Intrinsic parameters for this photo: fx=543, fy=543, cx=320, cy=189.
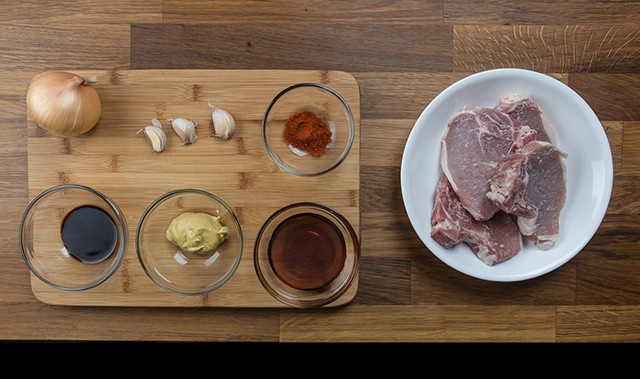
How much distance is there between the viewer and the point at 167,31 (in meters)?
1.40

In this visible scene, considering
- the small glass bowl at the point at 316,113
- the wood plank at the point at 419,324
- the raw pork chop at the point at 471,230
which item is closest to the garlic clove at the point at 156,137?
the small glass bowl at the point at 316,113

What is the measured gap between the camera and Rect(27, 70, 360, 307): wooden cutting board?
1.32 m

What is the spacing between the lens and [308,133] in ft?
4.21

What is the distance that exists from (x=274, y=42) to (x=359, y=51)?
0.72ft

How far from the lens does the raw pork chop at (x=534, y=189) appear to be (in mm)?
1279

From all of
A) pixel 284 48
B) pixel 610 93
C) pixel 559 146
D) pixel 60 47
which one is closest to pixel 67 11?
pixel 60 47

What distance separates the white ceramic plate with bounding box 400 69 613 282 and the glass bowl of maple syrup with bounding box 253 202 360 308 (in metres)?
0.18

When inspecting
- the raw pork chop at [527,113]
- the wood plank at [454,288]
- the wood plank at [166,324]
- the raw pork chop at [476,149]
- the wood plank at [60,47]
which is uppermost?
the wood plank at [60,47]

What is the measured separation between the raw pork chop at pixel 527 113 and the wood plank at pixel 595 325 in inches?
17.9

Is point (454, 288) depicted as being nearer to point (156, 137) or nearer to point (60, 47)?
point (156, 137)

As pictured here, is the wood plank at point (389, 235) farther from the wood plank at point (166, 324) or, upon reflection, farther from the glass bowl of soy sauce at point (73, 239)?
the glass bowl of soy sauce at point (73, 239)

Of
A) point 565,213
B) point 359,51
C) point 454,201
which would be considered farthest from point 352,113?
point 565,213
